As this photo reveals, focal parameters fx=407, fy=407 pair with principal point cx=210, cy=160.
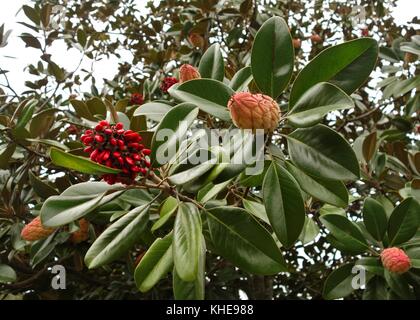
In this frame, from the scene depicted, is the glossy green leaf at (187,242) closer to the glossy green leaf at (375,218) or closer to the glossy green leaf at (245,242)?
the glossy green leaf at (245,242)

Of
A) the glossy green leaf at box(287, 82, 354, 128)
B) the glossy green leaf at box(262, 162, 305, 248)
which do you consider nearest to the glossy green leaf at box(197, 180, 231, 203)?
the glossy green leaf at box(262, 162, 305, 248)

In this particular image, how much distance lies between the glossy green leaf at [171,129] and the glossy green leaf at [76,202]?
0.37 feet

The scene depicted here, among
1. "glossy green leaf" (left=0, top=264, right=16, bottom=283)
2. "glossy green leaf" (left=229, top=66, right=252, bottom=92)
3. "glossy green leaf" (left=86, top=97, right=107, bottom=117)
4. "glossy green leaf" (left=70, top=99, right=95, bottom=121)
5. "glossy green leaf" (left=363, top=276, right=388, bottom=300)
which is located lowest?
"glossy green leaf" (left=363, top=276, right=388, bottom=300)

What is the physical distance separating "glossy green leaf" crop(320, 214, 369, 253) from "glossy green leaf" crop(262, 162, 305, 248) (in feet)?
1.50

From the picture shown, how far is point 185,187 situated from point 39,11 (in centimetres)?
191

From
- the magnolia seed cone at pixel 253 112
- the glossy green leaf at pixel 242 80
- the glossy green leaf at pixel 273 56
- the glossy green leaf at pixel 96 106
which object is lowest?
the magnolia seed cone at pixel 253 112

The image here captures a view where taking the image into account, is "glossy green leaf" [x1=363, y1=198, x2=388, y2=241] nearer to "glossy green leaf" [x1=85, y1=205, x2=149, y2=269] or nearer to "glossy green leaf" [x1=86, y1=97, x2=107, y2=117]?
"glossy green leaf" [x1=85, y1=205, x2=149, y2=269]

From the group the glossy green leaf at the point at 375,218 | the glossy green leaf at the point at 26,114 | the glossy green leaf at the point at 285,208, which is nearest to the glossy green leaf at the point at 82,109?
the glossy green leaf at the point at 26,114

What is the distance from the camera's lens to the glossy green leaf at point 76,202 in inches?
31.9

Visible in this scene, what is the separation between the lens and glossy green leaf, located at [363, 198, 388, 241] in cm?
125

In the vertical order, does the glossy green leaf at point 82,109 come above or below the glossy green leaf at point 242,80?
above

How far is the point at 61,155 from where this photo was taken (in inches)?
29.7

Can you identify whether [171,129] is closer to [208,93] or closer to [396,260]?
[208,93]
